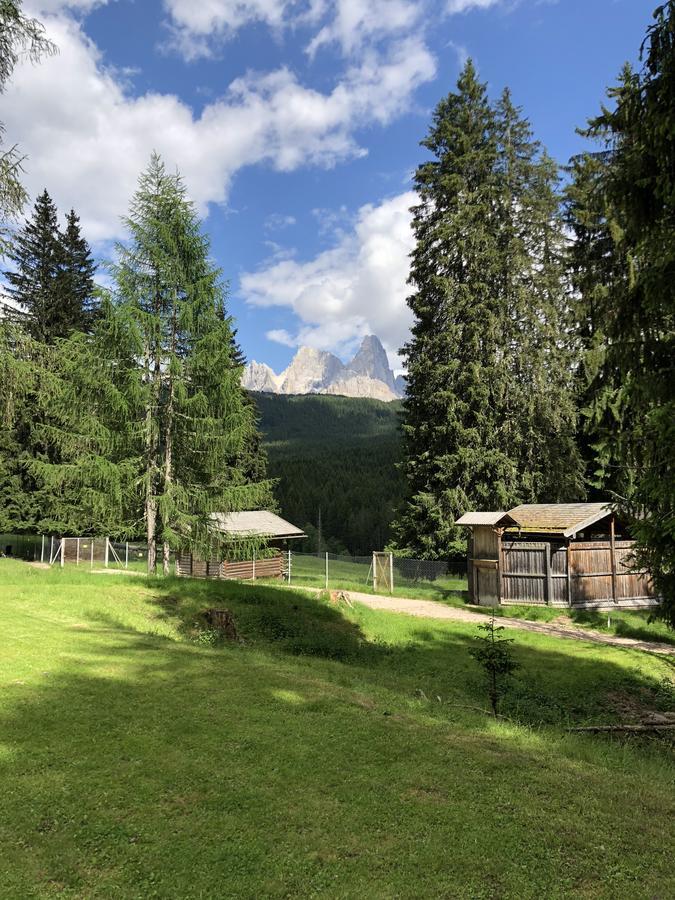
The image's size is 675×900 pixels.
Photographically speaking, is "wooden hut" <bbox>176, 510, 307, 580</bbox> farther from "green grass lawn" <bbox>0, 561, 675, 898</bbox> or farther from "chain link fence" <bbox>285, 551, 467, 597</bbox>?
"green grass lawn" <bbox>0, 561, 675, 898</bbox>

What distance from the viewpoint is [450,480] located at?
27.7m

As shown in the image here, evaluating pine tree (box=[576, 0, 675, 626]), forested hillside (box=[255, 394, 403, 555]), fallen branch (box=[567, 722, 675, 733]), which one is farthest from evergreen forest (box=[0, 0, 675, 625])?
forested hillside (box=[255, 394, 403, 555])

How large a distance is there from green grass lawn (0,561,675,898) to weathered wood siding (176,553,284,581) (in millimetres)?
18510

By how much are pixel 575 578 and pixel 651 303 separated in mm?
15881

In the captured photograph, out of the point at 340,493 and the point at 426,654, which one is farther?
the point at 340,493

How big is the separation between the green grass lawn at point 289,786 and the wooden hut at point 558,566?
1064 cm

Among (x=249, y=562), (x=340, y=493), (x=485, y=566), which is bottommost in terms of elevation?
(x=249, y=562)

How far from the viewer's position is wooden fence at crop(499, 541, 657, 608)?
2028cm

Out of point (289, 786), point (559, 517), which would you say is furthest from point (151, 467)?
point (289, 786)

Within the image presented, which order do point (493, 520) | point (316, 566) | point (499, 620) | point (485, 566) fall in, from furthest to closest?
point (316, 566)
point (485, 566)
point (493, 520)
point (499, 620)

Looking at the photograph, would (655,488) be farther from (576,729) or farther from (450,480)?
(450,480)

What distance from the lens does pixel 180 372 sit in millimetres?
19703

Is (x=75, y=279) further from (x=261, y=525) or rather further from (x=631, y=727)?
(x=631, y=727)

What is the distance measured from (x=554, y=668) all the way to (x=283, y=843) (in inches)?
415
